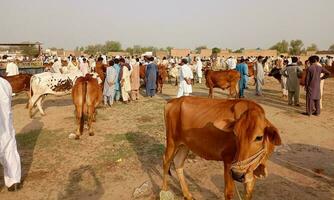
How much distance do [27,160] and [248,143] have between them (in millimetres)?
5192

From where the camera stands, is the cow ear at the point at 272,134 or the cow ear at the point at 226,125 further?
the cow ear at the point at 226,125

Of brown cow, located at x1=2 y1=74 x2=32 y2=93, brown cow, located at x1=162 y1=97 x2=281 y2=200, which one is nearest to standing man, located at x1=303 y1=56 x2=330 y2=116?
brown cow, located at x1=162 y1=97 x2=281 y2=200

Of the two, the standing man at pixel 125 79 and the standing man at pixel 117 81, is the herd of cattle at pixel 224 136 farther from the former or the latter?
the standing man at pixel 125 79

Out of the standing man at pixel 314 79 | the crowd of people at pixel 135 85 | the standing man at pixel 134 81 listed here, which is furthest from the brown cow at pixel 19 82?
the standing man at pixel 314 79

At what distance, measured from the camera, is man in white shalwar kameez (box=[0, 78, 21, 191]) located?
519 cm

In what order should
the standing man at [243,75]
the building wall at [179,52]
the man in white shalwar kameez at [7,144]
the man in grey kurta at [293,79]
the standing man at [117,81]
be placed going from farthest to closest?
the building wall at [179,52], the standing man at [243,75], the standing man at [117,81], the man in grey kurta at [293,79], the man in white shalwar kameez at [7,144]

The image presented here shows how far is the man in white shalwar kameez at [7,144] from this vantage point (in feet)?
17.0

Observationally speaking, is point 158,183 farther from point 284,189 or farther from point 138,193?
point 284,189

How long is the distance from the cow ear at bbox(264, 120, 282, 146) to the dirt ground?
1.75m

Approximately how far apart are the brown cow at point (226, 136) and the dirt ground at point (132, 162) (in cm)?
92

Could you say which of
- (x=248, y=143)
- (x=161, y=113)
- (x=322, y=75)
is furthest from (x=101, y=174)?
(x=322, y=75)

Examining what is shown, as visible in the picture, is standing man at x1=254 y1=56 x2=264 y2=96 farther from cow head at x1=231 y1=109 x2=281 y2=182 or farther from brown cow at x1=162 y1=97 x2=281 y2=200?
cow head at x1=231 y1=109 x2=281 y2=182

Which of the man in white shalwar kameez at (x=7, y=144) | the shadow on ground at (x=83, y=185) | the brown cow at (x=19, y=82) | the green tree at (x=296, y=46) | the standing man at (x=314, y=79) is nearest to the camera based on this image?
the man in white shalwar kameez at (x=7, y=144)

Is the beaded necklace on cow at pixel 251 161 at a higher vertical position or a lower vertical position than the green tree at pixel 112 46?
lower
